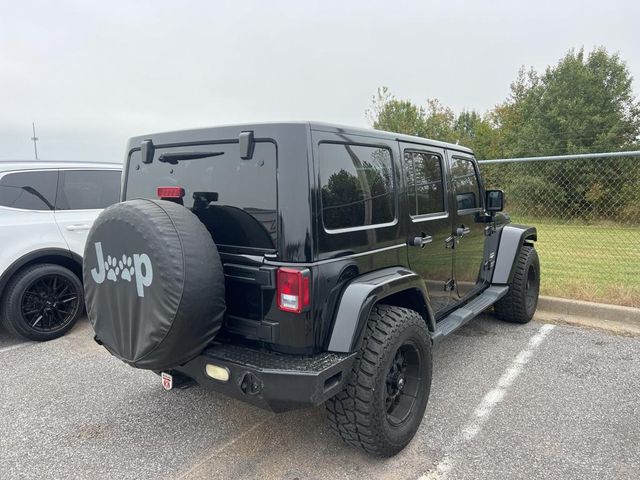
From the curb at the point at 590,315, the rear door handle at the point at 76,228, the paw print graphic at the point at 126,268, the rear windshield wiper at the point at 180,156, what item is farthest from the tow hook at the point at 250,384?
the curb at the point at 590,315

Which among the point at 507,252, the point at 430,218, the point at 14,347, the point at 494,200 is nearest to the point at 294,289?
the point at 430,218

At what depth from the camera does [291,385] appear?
6.79ft

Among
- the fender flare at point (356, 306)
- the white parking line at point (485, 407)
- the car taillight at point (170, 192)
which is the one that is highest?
the car taillight at point (170, 192)

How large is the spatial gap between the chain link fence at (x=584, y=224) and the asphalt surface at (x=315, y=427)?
1722mm

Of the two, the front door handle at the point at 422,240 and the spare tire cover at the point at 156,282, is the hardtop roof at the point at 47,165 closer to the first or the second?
the spare tire cover at the point at 156,282

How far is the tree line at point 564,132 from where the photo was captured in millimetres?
7391

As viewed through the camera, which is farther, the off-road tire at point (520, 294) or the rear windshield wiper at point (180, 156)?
the off-road tire at point (520, 294)

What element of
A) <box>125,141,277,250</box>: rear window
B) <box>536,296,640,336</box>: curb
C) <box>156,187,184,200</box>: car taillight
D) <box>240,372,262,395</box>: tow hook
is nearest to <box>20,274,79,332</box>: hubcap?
<box>125,141,277,250</box>: rear window

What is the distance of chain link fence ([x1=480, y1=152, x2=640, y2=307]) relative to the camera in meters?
5.69

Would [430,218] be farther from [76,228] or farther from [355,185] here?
[76,228]

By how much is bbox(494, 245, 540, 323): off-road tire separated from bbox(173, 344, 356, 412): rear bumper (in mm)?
2989

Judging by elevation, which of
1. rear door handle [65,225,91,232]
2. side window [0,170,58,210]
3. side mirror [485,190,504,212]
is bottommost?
rear door handle [65,225,91,232]

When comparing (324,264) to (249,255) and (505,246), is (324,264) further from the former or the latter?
(505,246)

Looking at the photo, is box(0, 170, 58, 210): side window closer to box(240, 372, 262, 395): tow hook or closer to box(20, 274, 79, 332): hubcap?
box(20, 274, 79, 332): hubcap
